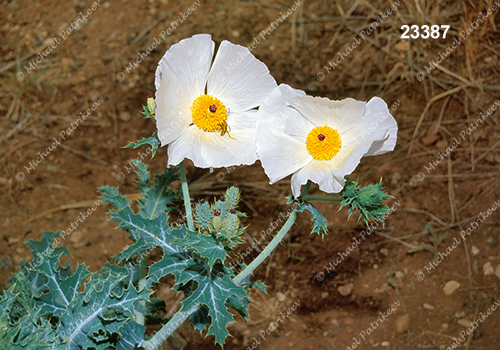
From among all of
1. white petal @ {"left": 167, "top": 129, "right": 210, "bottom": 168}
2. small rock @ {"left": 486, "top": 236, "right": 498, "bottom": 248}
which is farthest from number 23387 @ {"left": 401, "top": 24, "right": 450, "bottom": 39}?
white petal @ {"left": 167, "top": 129, "right": 210, "bottom": 168}

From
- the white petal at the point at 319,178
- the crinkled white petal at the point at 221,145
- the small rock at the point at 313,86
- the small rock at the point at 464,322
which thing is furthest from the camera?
the small rock at the point at 313,86

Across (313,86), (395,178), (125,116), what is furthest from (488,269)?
(125,116)

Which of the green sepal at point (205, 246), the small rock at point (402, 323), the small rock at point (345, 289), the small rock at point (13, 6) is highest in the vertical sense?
the small rock at point (13, 6)

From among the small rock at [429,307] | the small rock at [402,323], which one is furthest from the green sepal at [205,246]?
the small rock at [429,307]

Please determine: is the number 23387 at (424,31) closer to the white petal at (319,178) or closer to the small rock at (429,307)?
the small rock at (429,307)

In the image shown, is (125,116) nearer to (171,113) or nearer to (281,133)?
(171,113)

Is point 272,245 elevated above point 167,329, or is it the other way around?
point 272,245
